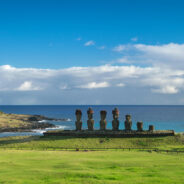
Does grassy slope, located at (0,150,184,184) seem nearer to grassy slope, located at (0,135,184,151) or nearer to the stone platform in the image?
grassy slope, located at (0,135,184,151)

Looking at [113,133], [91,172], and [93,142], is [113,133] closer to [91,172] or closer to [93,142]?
[93,142]

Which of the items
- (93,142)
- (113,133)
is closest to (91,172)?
(93,142)

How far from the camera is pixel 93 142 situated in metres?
57.3

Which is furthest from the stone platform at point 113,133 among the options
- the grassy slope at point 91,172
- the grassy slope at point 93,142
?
the grassy slope at point 91,172

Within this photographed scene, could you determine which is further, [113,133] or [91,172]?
[113,133]

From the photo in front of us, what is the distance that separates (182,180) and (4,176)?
48.8ft

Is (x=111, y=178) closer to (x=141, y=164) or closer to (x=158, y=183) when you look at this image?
(x=158, y=183)

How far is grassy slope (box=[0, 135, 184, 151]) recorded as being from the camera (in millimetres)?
54219

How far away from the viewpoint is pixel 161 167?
2831 cm

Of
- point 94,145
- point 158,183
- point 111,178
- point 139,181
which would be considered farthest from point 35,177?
point 94,145

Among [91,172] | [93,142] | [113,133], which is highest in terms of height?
[113,133]

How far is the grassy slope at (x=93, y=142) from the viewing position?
2135 inches

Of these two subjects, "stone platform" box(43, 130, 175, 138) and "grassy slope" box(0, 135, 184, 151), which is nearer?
"grassy slope" box(0, 135, 184, 151)

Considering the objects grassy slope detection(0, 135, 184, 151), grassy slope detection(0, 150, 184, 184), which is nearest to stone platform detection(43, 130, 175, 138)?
grassy slope detection(0, 135, 184, 151)
